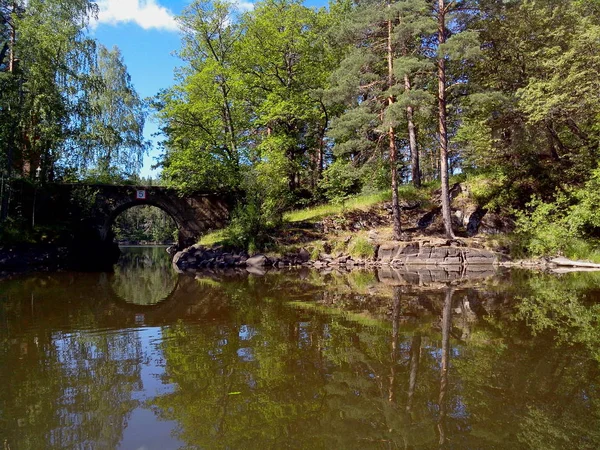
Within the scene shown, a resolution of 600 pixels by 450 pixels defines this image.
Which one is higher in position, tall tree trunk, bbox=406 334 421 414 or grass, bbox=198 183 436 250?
grass, bbox=198 183 436 250

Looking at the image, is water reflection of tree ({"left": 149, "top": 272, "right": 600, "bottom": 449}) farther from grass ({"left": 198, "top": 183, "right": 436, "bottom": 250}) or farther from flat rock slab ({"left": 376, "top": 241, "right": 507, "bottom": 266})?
grass ({"left": 198, "top": 183, "right": 436, "bottom": 250})

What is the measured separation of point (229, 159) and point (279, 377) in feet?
71.6

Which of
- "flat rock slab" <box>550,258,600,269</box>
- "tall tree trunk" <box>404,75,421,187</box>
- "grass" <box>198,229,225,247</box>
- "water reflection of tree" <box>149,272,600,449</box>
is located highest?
"tall tree trunk" <box>404,75,421,187</box>

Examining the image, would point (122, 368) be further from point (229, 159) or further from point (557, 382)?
point (229, 159)

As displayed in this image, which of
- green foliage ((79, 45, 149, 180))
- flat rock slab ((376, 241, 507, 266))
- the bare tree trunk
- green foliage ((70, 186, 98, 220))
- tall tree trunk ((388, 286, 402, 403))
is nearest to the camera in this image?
tall tree trunk ((388, 286, 402, 403))

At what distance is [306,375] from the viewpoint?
4406mm

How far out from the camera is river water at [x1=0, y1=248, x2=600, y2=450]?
3150 mm

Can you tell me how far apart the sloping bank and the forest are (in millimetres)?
1230

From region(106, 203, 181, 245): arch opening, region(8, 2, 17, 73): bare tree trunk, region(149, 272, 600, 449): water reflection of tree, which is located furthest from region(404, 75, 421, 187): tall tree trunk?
region(106, 203, 181, 245): arch opening

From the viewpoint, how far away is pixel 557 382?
402 centimetres

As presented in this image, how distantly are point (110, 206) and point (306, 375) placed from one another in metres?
24.9

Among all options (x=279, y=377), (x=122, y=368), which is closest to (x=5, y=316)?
(x=122, y=368)

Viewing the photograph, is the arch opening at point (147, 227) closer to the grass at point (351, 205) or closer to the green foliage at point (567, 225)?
the grass at point (351, 205)

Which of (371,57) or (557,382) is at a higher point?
(371,57)
